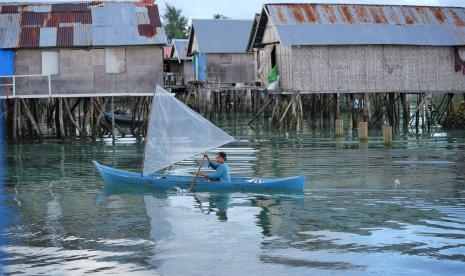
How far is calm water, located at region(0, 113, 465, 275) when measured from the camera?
12469 mm

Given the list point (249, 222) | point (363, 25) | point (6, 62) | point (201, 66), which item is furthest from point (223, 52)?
point (249, 222)

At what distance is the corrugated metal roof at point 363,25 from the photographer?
36.0m

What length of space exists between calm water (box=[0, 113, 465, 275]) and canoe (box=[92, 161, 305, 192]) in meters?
0.24

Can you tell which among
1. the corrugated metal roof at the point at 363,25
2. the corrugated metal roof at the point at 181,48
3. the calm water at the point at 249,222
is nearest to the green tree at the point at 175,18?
the corrugated metal roof at the point at 181,48

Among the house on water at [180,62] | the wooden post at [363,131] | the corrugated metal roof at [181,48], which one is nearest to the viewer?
the wooden post at [363,131]

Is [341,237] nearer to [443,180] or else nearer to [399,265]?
[399,265]

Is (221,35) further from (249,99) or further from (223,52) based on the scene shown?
(249,99)

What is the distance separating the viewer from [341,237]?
46.3 feet

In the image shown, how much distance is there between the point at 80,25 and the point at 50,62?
6.37ft

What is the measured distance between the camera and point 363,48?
3641cm

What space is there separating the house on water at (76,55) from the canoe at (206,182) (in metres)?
13.3

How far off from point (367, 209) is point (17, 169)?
11.8 meters

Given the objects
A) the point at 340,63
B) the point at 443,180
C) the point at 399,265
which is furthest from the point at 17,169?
the point at 340,63

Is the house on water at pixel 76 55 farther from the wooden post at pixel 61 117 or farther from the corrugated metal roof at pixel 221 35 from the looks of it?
the corrugated metal roof at pixel 221 35
